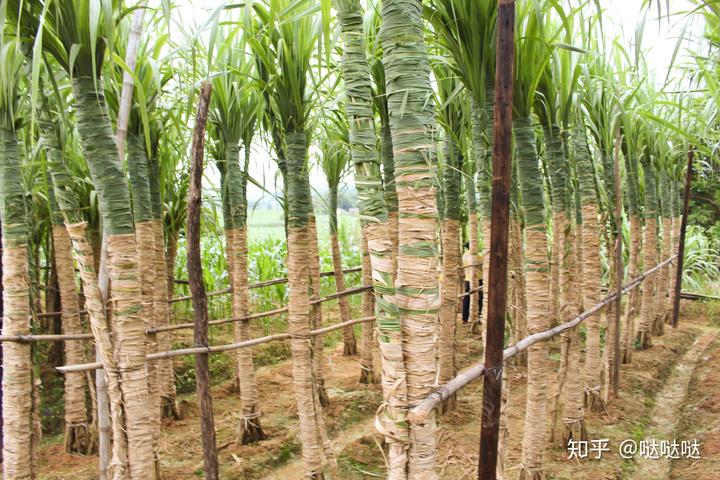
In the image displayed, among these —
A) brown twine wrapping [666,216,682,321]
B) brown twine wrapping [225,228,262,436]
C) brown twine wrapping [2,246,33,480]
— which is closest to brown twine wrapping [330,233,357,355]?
brown twine wrapping [225,228,262,436]

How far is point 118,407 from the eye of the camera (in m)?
1.85

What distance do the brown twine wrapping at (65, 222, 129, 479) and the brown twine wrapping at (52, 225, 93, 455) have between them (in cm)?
175

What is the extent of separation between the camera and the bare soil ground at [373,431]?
10.5ft

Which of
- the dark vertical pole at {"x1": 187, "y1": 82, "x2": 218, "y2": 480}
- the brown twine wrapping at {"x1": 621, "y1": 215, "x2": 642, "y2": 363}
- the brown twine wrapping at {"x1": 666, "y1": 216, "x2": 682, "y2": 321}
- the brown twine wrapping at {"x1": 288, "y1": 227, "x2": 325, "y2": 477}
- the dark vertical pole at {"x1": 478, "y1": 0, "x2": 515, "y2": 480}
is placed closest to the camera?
the dark vertical pole at {"x1": 478, "y1": 0, "x2": 515, "y2": 480}

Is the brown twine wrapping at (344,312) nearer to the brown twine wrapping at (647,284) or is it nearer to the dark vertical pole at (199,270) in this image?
the brown twine wrapping at (647,284)

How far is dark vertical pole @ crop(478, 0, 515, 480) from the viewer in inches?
57.2

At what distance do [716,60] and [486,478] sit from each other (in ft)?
8.26

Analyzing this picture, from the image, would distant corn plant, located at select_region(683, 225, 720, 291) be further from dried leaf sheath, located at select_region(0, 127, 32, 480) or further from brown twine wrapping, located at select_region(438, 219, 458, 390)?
dried leaf sheath, located at select_region(0, 127, 32, 480)

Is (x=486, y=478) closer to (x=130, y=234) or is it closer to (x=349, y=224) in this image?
(x=130, y=234)

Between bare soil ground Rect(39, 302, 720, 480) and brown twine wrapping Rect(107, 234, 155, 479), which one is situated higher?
brown twine wrapping Rect(107, 234, 155, 479)

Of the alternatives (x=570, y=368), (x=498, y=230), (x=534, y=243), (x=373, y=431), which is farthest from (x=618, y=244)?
(x=498, y=230)

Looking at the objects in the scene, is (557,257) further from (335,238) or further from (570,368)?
(335,238)

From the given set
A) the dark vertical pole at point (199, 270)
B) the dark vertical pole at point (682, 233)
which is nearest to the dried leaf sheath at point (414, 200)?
the dark vertical pole at point (199, 270)

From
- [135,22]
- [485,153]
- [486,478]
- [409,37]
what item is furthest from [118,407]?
[485,153]
